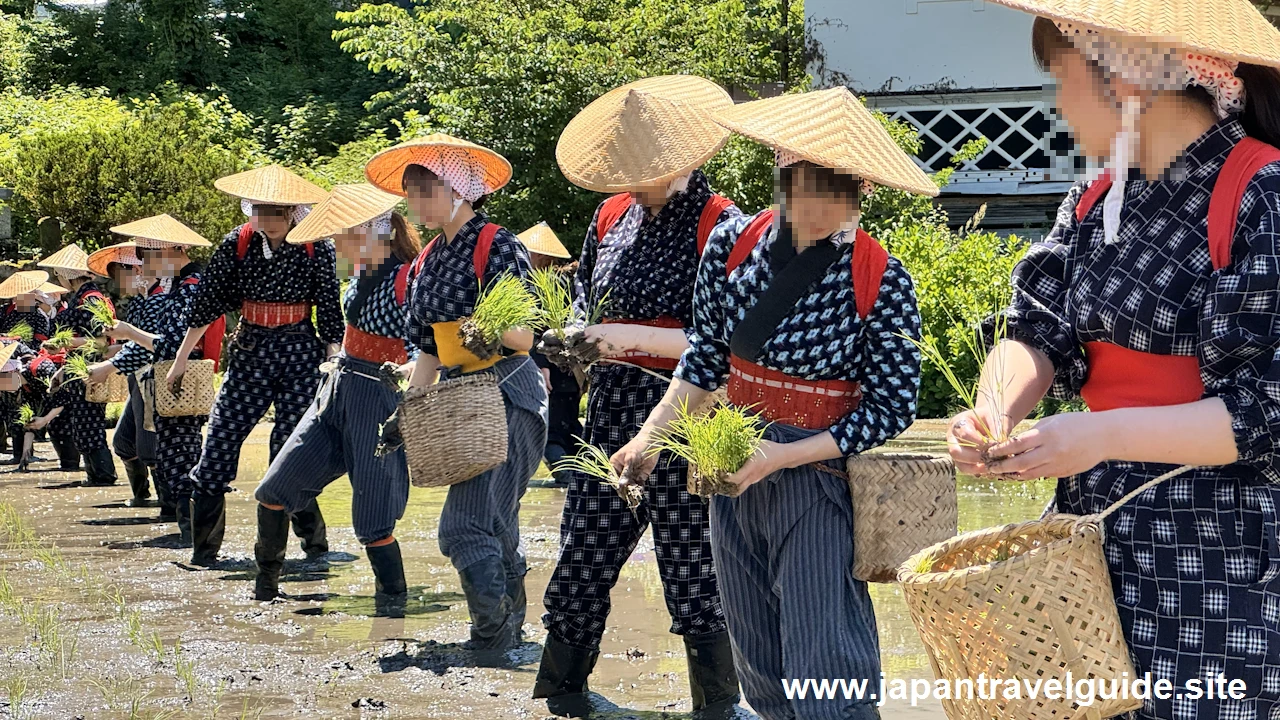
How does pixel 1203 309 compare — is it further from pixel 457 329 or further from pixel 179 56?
pixel 179 56

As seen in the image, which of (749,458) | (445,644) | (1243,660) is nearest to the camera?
(1243,660)

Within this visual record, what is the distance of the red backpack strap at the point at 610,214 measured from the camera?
559 centimetres

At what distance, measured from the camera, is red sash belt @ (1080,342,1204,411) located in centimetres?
272

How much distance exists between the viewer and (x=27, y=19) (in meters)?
38.8

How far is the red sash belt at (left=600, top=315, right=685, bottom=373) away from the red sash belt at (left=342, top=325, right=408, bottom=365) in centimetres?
234

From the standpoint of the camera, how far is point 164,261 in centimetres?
1018

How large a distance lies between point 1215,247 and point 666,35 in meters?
17.8

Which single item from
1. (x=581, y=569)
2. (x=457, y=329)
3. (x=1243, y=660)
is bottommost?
(x=581, y=569)

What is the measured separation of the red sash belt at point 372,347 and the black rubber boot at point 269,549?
3.23 feet

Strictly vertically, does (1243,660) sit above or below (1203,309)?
below

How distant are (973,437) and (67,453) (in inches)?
551

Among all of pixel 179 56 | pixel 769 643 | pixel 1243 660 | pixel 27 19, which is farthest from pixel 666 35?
pixel 27 19

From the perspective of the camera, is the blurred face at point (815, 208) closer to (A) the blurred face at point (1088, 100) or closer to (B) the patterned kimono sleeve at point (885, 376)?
(B) the patterned kimono sleeve at point (885, 376)

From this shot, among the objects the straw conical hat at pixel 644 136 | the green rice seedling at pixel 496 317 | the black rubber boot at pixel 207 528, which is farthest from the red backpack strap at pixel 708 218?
the black rubber boot at pixel 207 528
